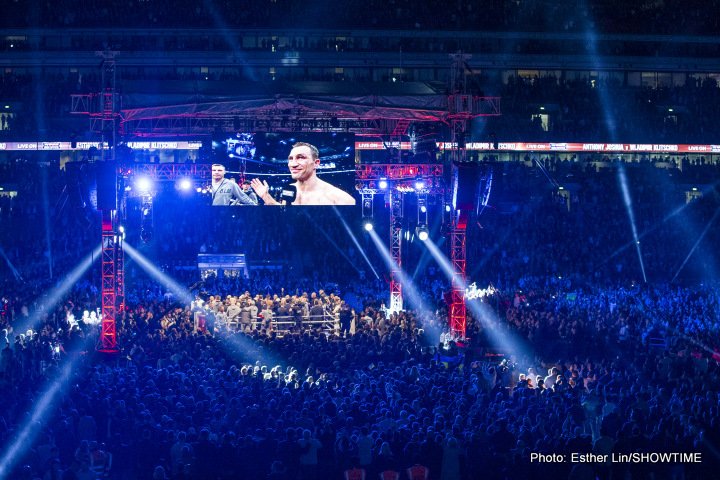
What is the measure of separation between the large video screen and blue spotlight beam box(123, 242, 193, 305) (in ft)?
11.2

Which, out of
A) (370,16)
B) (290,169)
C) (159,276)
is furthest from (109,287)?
(370,16)

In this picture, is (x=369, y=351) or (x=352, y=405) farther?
(x=369, y=351)

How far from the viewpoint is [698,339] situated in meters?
21.7

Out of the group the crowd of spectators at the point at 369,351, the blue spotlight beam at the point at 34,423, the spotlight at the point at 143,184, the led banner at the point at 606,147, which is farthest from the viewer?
the led banner at the point at 606,147

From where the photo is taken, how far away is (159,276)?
103 feet

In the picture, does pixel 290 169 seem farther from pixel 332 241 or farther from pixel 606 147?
pixel 606 147

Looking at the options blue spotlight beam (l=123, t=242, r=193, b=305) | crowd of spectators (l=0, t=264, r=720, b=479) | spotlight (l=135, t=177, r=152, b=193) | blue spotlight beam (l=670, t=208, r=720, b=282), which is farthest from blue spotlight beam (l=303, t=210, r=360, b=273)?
crowd of spectators (l=0, t=264, r=720, b=479)

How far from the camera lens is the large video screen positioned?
93.7ft

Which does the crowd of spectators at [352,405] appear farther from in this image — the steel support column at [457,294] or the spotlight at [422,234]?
the spotlight at [422,234]

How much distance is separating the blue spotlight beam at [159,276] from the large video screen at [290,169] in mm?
3412

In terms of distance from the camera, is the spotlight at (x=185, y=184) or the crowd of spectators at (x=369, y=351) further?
the spotlight at (x=185, y=184)

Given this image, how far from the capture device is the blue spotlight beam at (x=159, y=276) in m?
28.9

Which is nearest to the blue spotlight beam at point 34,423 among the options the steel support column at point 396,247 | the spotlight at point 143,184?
the spotlight at point 143,184

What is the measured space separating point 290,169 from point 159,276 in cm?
640
